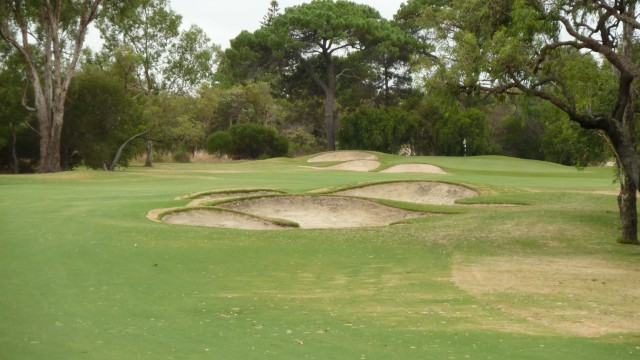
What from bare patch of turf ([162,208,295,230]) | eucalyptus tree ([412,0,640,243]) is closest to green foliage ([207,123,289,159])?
bare patch of turf ([162,208,295,230])

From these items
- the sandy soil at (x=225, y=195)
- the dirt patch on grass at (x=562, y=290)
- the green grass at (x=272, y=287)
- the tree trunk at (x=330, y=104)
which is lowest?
the dirt patch on grass at (x=562, y=290)

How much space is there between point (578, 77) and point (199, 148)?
71.8m

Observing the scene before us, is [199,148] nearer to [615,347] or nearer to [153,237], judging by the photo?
[153,237]

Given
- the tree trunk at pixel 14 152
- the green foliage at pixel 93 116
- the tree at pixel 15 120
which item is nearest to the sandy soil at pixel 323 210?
the tree at pixel 15 120

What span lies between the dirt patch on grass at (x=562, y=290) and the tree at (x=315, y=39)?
6251cm

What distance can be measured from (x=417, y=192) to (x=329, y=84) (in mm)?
47505

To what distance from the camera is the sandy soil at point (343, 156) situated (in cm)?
6900

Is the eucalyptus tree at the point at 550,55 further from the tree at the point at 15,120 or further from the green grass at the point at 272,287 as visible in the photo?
the tree at the point at 15,120

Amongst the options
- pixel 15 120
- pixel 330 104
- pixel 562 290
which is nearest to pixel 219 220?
pixel 562 290

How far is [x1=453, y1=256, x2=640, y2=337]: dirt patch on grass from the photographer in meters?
10.8

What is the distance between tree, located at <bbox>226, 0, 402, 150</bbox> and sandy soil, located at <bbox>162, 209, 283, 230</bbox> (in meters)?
53.2

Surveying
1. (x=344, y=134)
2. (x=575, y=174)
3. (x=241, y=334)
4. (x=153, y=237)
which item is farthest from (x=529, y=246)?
(x=344, y=134)

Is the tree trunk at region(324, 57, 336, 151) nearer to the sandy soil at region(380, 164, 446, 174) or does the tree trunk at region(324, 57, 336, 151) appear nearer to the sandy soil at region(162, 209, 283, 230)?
the sandy soil at region(380, 164, 446, 174)

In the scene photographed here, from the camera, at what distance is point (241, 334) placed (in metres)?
9.47
